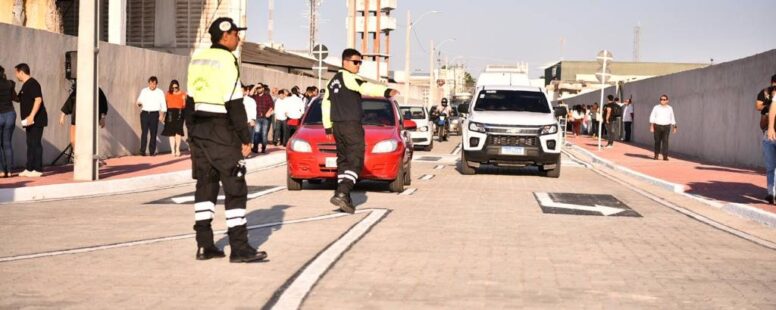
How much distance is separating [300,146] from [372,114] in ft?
5.31

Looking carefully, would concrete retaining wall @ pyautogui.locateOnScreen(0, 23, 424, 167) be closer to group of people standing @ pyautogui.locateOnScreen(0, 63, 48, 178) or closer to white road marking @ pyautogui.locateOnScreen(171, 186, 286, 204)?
group of people standing @ pyautogui.locateOnScreen(0, 63, 48, 178)

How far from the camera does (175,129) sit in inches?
1009

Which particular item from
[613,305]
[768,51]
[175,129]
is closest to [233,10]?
[175,129]

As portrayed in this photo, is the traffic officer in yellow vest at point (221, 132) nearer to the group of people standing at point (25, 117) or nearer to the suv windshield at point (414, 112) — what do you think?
the group of people standing at point (25, 117)

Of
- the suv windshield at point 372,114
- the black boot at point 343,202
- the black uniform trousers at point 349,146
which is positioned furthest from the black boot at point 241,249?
the suv windshield at point 372,114

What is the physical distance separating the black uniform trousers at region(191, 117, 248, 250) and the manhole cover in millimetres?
6086

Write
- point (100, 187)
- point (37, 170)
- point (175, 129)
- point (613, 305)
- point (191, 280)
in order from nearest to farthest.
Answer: point (613, 305) → point (191, 280) → point (100, 187) → point (37, 170) → point (175, 129)

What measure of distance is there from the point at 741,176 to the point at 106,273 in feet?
57.9

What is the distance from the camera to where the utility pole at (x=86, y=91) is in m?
17.5

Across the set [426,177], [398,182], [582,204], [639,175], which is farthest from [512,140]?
[582,204]

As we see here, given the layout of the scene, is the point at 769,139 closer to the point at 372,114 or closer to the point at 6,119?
the point at 372,114

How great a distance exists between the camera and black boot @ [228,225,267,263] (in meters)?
8.85

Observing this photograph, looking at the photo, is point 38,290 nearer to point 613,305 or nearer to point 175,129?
point 613,305

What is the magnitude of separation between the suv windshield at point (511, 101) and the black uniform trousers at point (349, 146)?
33.2 ft
